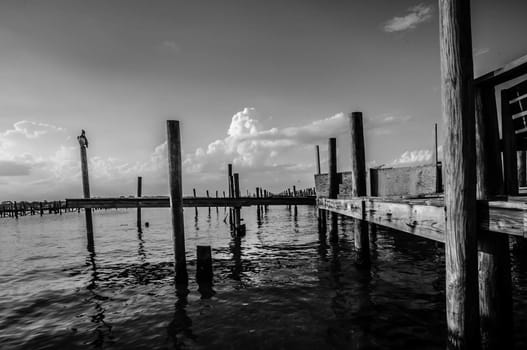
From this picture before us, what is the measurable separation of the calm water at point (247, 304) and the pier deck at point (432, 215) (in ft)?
5.88

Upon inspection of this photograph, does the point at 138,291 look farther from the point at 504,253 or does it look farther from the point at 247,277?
the point at 504,253

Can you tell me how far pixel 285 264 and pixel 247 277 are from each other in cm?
164

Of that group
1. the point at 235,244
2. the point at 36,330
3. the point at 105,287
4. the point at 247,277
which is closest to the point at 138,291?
the point at 105,287

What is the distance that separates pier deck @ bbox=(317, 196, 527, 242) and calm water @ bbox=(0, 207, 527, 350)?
5.88ft

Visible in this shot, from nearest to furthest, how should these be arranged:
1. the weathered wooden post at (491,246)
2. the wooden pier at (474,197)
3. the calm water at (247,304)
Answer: the wooden pier at (474,197) → the weathered wooden post at (491,246) → the calm water at (247,304)

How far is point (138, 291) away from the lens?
24.2ft

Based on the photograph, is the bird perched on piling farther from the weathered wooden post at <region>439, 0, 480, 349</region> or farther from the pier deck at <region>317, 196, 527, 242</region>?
the weathered wooden post at <region>439, 0, 480, 349</region>

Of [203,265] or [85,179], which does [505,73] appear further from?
[85,179]

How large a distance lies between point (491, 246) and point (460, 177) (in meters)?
0.86

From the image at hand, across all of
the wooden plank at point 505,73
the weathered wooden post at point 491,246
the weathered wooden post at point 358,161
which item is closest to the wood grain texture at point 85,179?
the weathered wooden post at point 358,161

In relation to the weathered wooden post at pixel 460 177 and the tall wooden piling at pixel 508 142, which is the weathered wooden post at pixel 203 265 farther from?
the tall wooden piling at pixel 508 142

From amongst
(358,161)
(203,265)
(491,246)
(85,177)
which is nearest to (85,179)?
(85,177)

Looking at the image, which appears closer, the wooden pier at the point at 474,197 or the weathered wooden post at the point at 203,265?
the wooden pier at the point at 474,197

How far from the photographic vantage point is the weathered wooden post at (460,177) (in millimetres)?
2873
